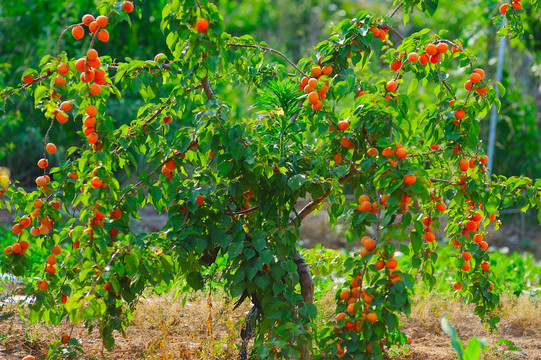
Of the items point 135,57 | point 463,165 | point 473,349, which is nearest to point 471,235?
point 463,165

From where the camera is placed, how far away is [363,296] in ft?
5.75

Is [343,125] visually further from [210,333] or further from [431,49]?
[210,333]

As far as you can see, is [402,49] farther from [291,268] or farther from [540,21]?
[540,21]

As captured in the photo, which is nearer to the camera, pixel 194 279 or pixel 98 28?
pixel 98 28

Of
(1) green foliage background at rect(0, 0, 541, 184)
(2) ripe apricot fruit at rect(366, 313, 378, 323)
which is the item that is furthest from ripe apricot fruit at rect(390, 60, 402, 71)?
(1) green foliage background at rect(0, 0, 541, 184)

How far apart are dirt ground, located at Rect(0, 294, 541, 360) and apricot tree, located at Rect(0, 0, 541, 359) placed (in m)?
0.44

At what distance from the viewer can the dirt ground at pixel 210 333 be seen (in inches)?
97.6

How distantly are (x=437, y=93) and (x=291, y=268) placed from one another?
34.5 inches

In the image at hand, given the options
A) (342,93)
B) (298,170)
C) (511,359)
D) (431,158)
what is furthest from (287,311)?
(511,359)

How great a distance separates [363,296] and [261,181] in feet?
1.77

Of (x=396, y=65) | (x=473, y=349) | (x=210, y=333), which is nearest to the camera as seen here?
(x=473, y=349)

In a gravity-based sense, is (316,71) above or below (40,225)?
above

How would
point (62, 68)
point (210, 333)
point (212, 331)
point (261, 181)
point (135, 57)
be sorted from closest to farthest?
point (62, 68)
point (261, 181)
point (210, 333)
point (212, 331)
point (135, 57)

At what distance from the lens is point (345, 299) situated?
182cm
